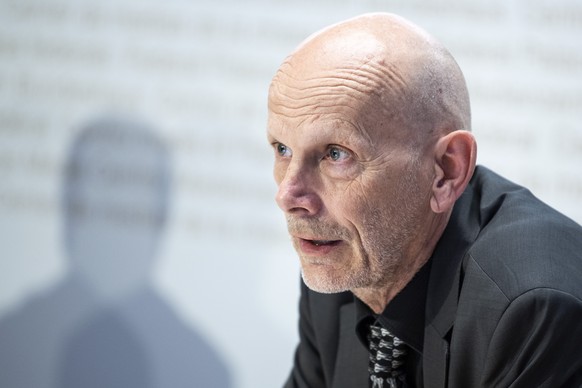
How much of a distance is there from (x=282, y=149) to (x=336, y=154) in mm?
120

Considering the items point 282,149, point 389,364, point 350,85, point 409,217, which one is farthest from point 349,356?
point 350,85

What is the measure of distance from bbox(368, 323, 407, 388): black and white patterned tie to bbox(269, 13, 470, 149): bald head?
1.38 feet

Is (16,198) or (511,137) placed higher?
(511,137)

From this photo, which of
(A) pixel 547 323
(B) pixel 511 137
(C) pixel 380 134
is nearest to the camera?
(A) pixel 547 323

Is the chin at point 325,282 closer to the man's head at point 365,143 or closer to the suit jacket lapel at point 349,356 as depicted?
the man's head at point 365,143

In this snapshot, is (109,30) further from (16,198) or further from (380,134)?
(380,134)

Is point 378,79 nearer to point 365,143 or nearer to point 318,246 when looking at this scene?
point 365,143

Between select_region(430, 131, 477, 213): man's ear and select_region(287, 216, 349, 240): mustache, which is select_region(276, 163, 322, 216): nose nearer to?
select_region(287, 216, 349, 240): mustache

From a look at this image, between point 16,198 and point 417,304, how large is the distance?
1.58 m

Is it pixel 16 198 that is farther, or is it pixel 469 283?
pixel 16 198

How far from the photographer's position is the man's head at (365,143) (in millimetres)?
1501

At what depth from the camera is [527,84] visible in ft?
8.53

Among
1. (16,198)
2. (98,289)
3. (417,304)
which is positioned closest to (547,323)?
(417,304)

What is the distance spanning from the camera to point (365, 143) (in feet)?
4.93
